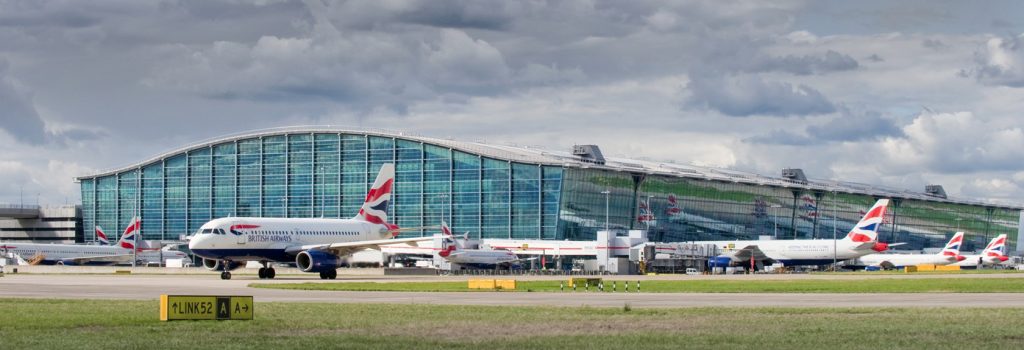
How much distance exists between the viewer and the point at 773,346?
26766 mm

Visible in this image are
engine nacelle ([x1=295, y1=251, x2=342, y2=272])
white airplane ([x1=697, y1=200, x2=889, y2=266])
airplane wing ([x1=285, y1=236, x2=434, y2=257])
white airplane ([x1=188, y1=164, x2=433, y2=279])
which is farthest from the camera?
white airplane ([x1=697, y1=200, x2=889, y2=266])

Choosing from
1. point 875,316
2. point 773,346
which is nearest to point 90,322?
point 773,346

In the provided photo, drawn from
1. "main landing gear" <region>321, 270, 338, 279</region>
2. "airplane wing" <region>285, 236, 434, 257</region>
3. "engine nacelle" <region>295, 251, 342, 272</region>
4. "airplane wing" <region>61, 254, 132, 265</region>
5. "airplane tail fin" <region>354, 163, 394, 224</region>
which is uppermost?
"airplane tail fin" <region>354, 163, 394, 224</region>

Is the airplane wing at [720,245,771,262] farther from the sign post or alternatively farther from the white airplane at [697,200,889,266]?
the sign post

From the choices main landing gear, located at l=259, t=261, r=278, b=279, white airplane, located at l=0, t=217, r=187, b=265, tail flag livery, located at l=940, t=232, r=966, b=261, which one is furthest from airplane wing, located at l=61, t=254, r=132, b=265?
tail flag livery, located at l=940, t=232, r=966, b=261

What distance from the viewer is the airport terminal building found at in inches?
6781

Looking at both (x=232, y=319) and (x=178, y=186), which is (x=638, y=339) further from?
(x=178, y=186)

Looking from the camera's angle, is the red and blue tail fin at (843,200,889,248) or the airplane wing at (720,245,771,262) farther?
the airplane wing at (720,245,771,262)

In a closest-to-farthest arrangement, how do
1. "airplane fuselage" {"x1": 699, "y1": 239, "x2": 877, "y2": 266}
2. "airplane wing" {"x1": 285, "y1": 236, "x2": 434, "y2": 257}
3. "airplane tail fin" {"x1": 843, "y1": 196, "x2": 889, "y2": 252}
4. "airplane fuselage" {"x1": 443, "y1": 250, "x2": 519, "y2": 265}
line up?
"airplane wing" {"x1": 285, "y1": 236, "x2": 434, "y2": 257}
"airplane fuselage" {"x1": 443, "y1": 250, "x2": 519, "y2": 265}
"airplane tail fin" {"x1": 843, "y1": 196, "x2": 889, "y2": 252}
"airplane fuselage" {"x1": 699, "y1": 239, "x2": 877, "y2": 266}

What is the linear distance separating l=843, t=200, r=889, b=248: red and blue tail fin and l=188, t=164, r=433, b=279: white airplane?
59.8 metres

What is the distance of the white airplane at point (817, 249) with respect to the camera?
130m

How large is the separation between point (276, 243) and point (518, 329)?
5926 cm

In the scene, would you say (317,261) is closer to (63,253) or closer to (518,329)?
(518,329)

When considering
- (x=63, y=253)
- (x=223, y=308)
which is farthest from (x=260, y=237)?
(x=63, y=253)
